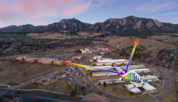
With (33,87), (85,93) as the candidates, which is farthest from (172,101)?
(33,87)

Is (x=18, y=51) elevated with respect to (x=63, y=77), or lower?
elevated

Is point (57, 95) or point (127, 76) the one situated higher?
point (127, 76)

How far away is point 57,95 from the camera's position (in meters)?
21.6

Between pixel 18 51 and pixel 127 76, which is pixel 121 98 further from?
pixel 18 51

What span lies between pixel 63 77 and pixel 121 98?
1792cm

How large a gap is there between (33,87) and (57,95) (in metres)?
7.48

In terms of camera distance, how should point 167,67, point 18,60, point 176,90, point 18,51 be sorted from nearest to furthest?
point 176,90, point 167,67, point 18,60, point 18,51

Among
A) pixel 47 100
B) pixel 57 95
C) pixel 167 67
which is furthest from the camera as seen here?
pixel 167 67

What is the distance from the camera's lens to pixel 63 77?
100 ft

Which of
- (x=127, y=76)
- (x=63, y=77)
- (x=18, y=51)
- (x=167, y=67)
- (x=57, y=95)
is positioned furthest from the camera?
(x=18, y=51)

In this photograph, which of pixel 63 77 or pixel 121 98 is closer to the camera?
pixel 121 98

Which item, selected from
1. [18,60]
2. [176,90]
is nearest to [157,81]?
[176,90]

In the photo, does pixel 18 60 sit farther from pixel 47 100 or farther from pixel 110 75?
pixel 110 75

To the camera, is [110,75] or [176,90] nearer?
[176,90]
